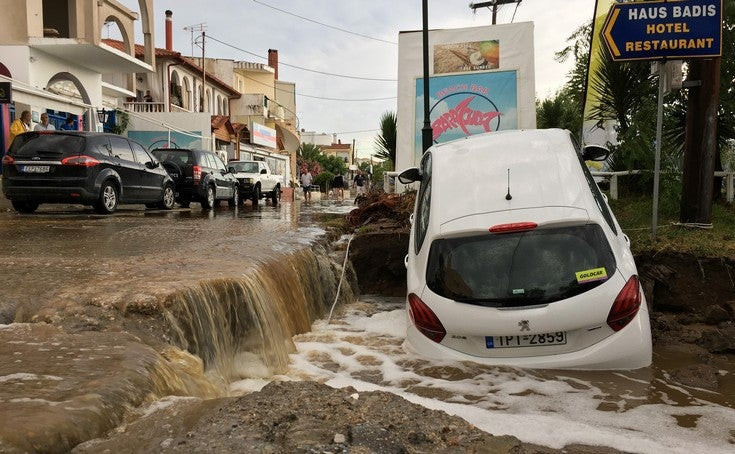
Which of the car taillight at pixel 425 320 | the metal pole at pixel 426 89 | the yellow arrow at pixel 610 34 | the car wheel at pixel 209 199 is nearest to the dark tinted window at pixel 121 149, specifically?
the car wheel at pixel 209 199

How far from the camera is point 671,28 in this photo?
24.3ft

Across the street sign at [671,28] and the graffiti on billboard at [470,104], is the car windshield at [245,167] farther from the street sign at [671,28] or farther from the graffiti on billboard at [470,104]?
the street sign at [671,28]

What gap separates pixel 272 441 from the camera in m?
2.33

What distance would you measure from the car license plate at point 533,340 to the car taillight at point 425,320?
1.28ft

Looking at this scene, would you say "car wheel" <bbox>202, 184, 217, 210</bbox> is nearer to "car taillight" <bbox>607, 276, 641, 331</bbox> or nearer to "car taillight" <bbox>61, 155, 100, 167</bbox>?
"car taillight" <bbox>61, 155, 100, 167</bbox>

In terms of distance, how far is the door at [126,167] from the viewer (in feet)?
40.8

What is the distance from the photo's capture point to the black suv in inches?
655

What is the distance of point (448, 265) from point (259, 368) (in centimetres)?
172

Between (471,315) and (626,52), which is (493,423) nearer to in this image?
(471,315)

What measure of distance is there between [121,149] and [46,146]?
1638 mm

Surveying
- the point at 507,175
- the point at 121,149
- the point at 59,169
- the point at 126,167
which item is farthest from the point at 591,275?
the point at 121,149

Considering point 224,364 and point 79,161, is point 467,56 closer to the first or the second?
point 79,161

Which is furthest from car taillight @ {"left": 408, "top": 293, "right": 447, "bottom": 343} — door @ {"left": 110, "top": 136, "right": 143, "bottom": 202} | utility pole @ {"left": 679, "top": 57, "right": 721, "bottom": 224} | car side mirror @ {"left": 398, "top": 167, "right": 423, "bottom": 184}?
door @ {"left": 110, "top": 136, "right": 143, "bottom": 202}

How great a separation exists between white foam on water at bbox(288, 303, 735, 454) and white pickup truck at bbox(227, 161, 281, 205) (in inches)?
679
